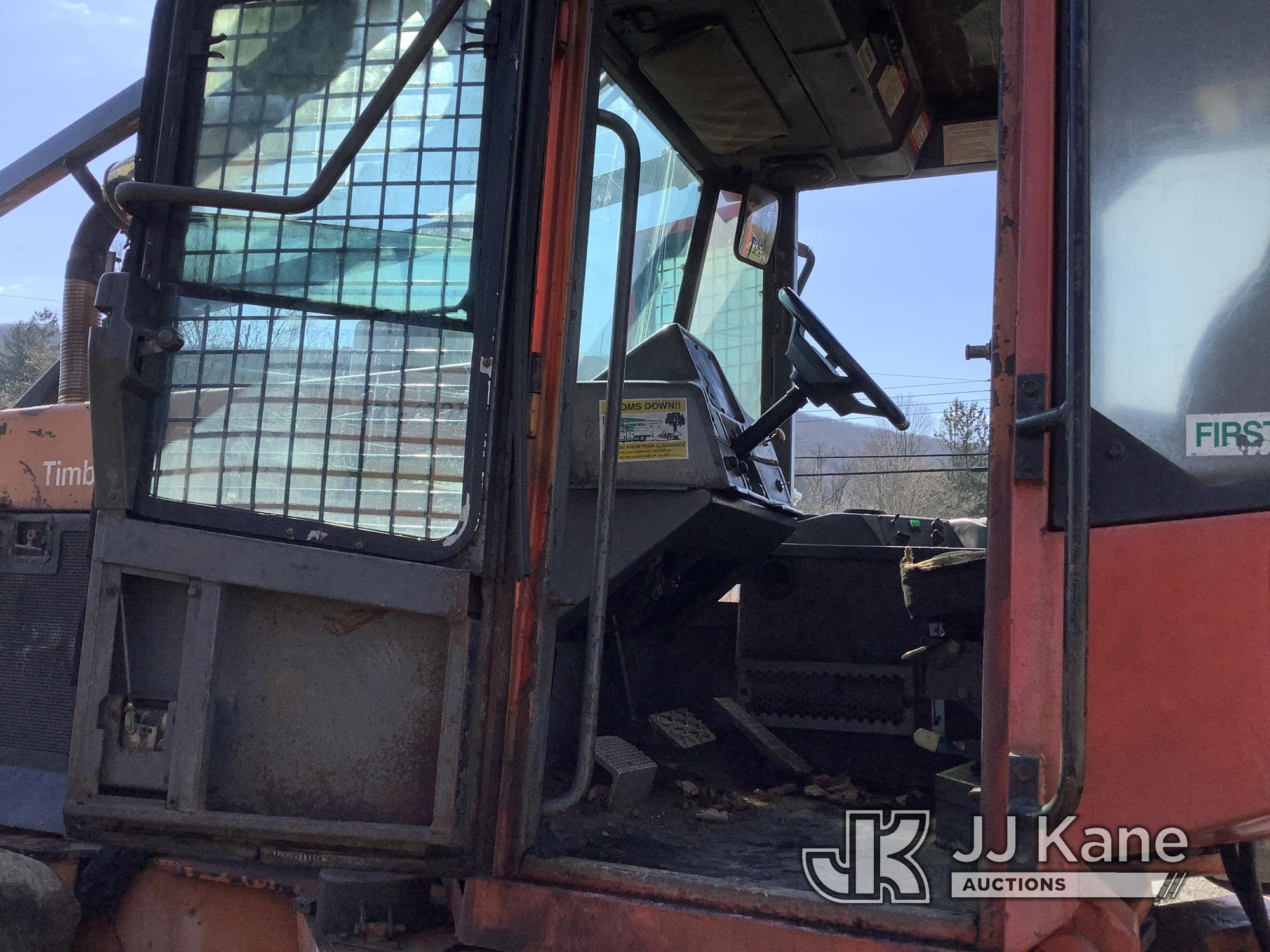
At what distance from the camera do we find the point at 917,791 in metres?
2.63

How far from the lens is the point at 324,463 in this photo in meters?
1.86

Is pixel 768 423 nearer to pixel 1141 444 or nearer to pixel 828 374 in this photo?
pixel 828 374

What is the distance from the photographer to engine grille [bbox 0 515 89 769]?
2.44m

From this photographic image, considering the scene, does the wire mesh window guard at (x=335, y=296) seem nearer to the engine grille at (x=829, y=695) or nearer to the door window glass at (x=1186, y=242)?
the door window glass at (x=1186, y=242)

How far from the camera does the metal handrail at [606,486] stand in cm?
189

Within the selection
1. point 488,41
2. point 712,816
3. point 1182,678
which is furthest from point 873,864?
point 488,41

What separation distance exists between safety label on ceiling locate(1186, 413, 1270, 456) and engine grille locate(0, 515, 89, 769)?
2.36 metres

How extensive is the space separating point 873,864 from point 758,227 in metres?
2.35

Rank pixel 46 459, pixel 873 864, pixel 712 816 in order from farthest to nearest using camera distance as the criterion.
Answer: pixel 46 459
pixel 712 816
pixel 873 864

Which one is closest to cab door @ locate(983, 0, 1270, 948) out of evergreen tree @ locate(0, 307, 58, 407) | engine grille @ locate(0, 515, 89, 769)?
engine grille @ locate(0, 515, 89, 769)

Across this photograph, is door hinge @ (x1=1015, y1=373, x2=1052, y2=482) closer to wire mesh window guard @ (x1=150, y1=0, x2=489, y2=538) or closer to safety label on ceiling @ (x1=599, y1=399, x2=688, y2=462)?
wire mesh window guard @ (x1=150, y1=0, x2=489, y2=538)

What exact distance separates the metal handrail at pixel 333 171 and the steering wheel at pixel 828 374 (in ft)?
3.81

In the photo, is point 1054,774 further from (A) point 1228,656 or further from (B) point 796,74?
(B) point 796,74

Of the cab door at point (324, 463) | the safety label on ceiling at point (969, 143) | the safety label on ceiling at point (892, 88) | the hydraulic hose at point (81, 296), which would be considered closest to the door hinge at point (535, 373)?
the cab door at point (324, 463)
